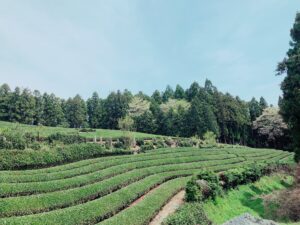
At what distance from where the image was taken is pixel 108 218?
20.4m

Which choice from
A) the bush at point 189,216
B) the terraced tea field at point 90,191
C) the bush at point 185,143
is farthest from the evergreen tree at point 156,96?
the bush at point 189,216

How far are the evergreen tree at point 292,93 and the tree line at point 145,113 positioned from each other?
4469 cm

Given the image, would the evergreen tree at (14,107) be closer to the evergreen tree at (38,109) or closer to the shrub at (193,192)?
the evergreen tree at (38,109)

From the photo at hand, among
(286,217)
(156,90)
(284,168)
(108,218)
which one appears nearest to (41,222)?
(108,218)

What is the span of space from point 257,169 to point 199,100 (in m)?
46.8

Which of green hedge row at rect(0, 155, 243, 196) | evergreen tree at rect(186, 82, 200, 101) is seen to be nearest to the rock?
green hedge row at rect(0, 155, 243, 196)

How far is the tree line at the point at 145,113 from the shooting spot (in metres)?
77.5

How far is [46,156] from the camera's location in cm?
2984

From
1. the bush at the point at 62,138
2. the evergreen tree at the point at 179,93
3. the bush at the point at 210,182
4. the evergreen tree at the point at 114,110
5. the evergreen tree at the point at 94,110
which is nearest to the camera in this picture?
the bush at the point at 210,182

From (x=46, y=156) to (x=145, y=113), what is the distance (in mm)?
61128

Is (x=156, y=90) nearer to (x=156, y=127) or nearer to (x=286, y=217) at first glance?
(x=156, y=127)

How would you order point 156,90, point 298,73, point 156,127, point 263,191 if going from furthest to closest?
point 156,90 → point 156,127 → point 263,191 → point 298,73

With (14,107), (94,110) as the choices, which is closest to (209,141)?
(94,110)

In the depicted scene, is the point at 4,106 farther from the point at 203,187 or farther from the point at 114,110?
the point at 203,187
